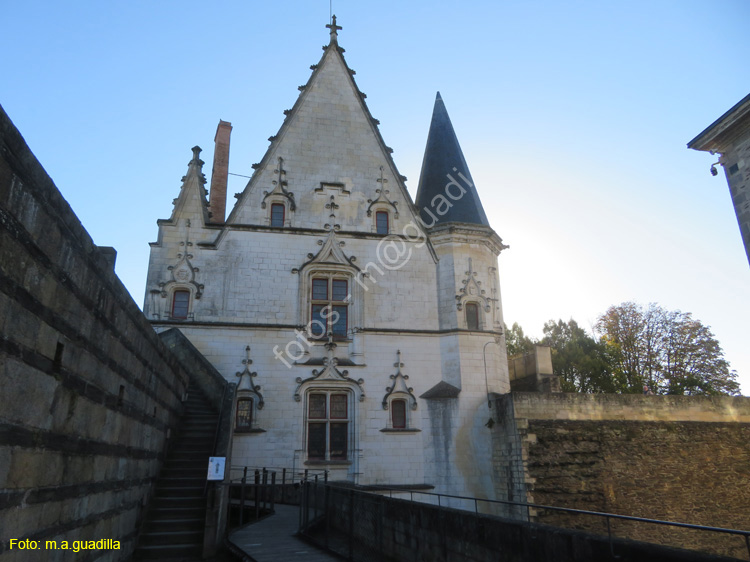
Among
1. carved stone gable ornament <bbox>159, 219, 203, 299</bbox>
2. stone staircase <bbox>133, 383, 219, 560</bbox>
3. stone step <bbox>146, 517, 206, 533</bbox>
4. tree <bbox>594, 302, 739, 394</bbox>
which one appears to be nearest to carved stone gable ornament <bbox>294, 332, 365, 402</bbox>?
stone staircase <bbox>133, 383, 219, 560</bbox>

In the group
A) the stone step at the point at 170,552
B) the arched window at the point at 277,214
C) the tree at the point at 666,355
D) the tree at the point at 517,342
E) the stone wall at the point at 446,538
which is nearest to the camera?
the stone wall at the point at 446,538

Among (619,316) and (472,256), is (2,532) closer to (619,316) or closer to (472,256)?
(472,256)

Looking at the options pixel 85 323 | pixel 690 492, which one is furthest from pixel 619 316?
pixel 85 323

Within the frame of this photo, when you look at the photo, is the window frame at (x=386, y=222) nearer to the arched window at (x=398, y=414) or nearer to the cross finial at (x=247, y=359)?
the arched window at (x=398, y=414)

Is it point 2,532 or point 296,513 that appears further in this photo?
point 296,513

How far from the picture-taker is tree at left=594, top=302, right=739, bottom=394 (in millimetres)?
27703

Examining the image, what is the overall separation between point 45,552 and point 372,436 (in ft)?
33.3

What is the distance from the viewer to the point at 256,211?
50.2 ft

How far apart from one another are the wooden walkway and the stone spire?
392 inches

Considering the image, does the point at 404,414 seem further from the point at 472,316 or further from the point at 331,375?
the point at 472,316

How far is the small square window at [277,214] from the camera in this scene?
15.5 metres

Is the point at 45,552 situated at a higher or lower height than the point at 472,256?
lower

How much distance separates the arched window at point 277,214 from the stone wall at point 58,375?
29.2ft

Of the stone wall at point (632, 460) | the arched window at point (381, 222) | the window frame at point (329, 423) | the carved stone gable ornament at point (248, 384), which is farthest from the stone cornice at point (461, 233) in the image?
the carved stone gable ornament at point (248, 384)
